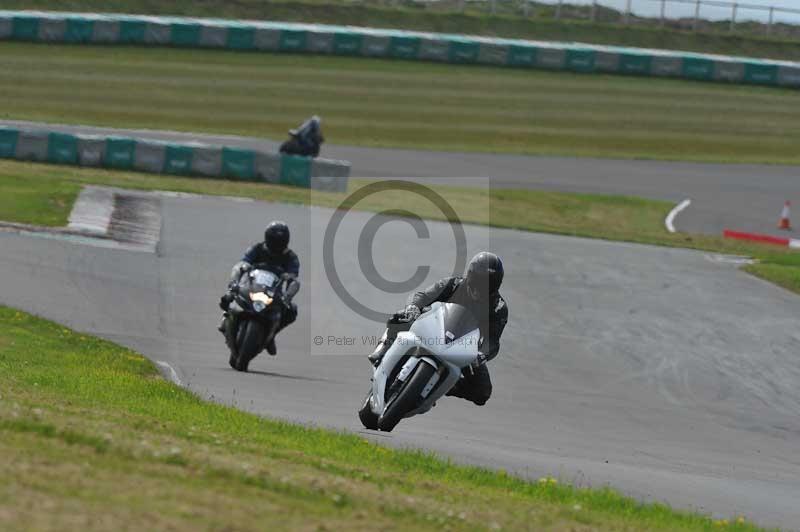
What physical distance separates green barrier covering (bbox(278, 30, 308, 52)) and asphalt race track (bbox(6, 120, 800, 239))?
10.5m

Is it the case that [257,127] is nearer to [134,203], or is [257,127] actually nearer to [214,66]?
[214,66]

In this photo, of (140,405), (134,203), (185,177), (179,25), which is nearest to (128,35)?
(179,25)

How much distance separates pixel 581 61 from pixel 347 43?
9.16 m

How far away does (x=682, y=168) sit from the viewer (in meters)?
42.4

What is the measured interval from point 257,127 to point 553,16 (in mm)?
22545

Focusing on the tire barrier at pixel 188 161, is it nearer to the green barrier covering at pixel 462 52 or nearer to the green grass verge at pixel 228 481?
the green barrier covering at pixel 462 52

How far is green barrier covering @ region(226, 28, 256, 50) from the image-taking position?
165ft

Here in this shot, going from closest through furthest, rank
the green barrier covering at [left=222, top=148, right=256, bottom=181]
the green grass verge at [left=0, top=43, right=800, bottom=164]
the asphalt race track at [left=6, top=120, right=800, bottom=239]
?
the green barrier covering at [left=222, top=148, right=256, bottom=181] → the asphalt race track at [left=6, top=120, right=800, bottom=239] → the green grass verge at [left=0, top=43, right=800, bottom=164]

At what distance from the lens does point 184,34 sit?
49.5m

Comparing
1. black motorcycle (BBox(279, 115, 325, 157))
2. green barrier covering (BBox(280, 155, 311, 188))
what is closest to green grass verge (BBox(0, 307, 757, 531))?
green barrier covering (BBox(280, 155, 311, 188))

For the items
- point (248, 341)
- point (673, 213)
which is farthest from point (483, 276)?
point (673, 213)

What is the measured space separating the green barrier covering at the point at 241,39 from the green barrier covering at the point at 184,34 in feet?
4.03

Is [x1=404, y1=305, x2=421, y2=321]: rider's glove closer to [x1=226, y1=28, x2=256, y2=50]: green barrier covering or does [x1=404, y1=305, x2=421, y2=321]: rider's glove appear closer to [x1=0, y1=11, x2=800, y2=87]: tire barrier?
[x1=0, y1=11, x2=800, y2=87]: tire barrier

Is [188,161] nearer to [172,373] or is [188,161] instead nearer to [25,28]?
[25,28]
